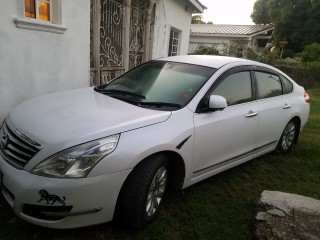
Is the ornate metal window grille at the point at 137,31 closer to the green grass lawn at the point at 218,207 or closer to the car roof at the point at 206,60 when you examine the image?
the car roof at the point at 206,60

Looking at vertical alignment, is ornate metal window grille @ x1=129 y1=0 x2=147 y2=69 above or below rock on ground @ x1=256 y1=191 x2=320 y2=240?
above

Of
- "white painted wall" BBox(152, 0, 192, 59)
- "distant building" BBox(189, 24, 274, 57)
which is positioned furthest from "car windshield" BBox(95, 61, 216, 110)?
"distant building" BBox(189, 24, 274, 57)

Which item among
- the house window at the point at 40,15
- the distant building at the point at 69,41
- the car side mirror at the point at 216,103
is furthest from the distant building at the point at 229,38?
the car side mirror at the point at 216,103

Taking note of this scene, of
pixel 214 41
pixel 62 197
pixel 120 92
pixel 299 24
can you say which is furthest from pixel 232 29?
pixel 62 197

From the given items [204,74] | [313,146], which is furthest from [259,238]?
[313,146]

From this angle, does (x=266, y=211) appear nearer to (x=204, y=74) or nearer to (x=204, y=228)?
(x=204, y=228)

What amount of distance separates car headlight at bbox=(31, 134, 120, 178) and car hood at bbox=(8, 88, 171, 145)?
0.09 metres

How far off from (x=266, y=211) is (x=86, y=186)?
189 cm

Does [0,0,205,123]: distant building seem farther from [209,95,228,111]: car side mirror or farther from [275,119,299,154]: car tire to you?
[275,119,299,154]: car tire

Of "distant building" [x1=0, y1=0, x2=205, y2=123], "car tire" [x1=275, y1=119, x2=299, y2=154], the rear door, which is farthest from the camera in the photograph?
"car tire" [x1=275, y1=119, x2=299, y2=154]

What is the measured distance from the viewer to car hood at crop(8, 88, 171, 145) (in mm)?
2525

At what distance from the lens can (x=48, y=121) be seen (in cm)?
274

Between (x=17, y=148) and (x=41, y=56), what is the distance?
2.99 meters

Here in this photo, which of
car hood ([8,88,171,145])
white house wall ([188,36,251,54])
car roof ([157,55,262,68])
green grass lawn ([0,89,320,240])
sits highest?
white house wall ([188,36,251,54])
